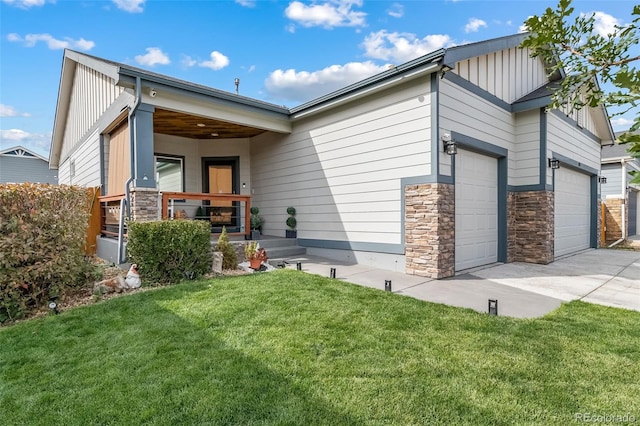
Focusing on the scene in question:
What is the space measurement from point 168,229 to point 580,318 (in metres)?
5.86

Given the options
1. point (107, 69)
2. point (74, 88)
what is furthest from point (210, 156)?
point (74, 88)

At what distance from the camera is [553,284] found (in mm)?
6070

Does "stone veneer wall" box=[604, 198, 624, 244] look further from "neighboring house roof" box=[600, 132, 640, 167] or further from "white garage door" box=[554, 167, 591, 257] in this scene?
"white garage door" box=[554, 167, 591, 257]

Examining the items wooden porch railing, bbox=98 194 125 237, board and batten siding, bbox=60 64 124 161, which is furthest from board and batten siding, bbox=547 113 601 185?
wooden porch railing, bbox=98 194 125 237

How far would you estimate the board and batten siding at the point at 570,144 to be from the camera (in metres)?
8.70

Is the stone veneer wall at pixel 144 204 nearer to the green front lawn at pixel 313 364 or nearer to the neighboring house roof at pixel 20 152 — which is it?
the green front lawn at pixel 313 364

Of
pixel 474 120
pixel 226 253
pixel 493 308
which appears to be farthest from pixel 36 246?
pixel 474 120

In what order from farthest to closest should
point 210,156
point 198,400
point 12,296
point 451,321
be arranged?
point 210,156
point 12,296
point 451,321
point 198,400

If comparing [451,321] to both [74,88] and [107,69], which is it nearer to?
[107,69]

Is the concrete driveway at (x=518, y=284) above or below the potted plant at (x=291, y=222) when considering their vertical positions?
below

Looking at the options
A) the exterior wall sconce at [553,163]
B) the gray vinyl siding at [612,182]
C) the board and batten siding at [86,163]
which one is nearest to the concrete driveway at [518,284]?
the exterior wall sconce at [553,163]

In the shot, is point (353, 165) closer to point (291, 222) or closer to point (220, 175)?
point (291, 222)

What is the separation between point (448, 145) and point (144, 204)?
5845 millimetres

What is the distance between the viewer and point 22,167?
71.5ft
